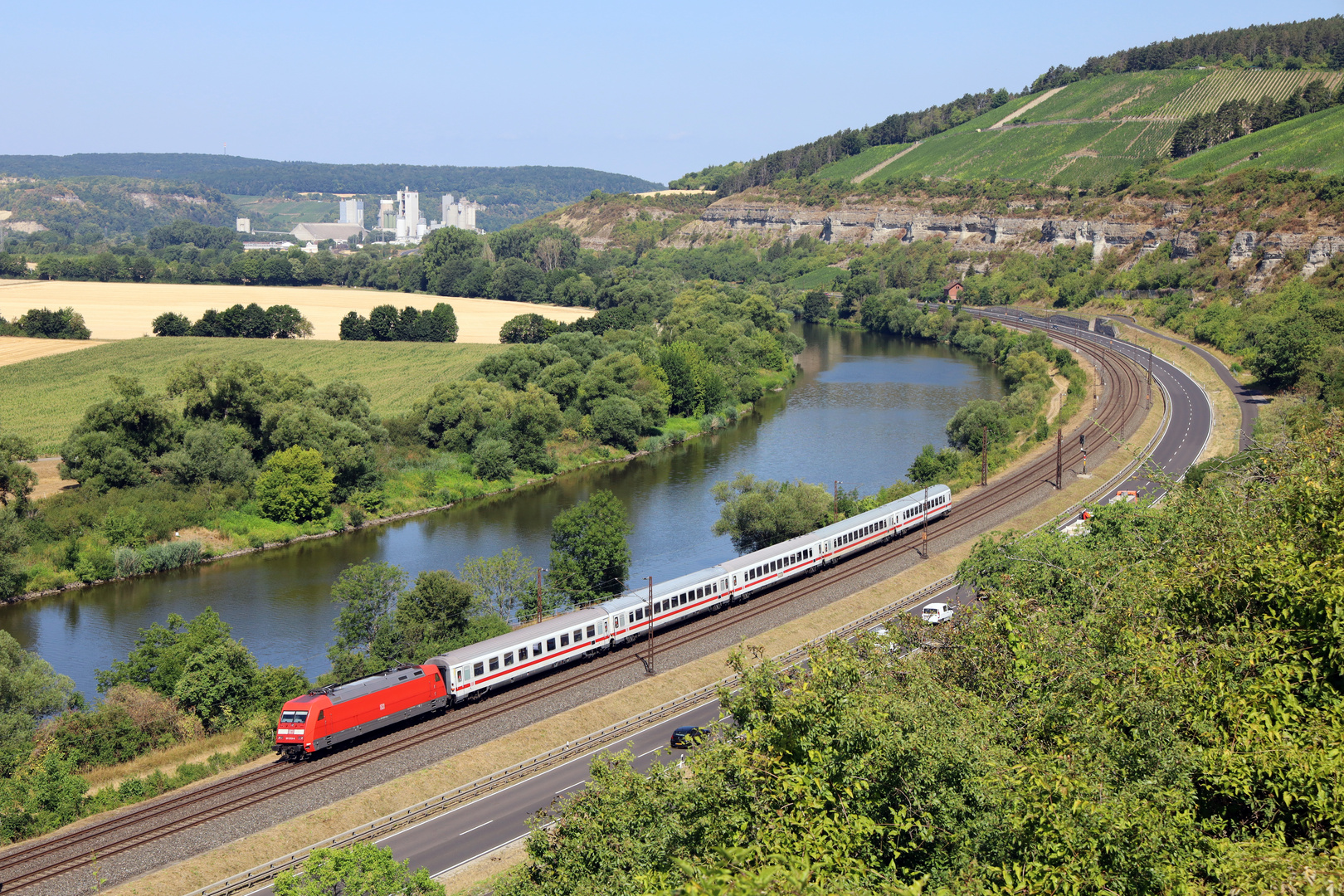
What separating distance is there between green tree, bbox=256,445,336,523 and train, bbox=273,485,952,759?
1108 inches

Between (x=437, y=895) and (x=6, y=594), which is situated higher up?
(x=437, y=895)

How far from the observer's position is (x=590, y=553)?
4453 centimetres

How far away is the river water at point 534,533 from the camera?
45.3m

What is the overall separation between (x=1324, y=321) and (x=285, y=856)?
3208 inches

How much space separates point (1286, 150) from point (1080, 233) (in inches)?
1050

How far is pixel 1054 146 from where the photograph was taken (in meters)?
185

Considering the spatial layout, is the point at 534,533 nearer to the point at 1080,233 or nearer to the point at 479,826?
the point at 479,826

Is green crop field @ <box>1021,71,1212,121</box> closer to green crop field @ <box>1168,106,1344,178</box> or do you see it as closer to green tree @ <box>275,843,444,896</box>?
green crop field @ <box>1168,106,1344,178</box>

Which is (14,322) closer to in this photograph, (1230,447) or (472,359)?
(472,359)

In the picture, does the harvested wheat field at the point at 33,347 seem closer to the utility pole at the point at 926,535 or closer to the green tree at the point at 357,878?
the utility pole at the point at 926,535

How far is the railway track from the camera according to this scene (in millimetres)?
24828

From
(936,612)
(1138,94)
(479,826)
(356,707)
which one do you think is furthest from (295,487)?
(1138,94)

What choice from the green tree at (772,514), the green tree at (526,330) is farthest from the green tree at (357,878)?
the green tree at (526,330)

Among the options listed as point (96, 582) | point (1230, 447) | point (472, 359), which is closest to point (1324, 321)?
point (1230, 447)
